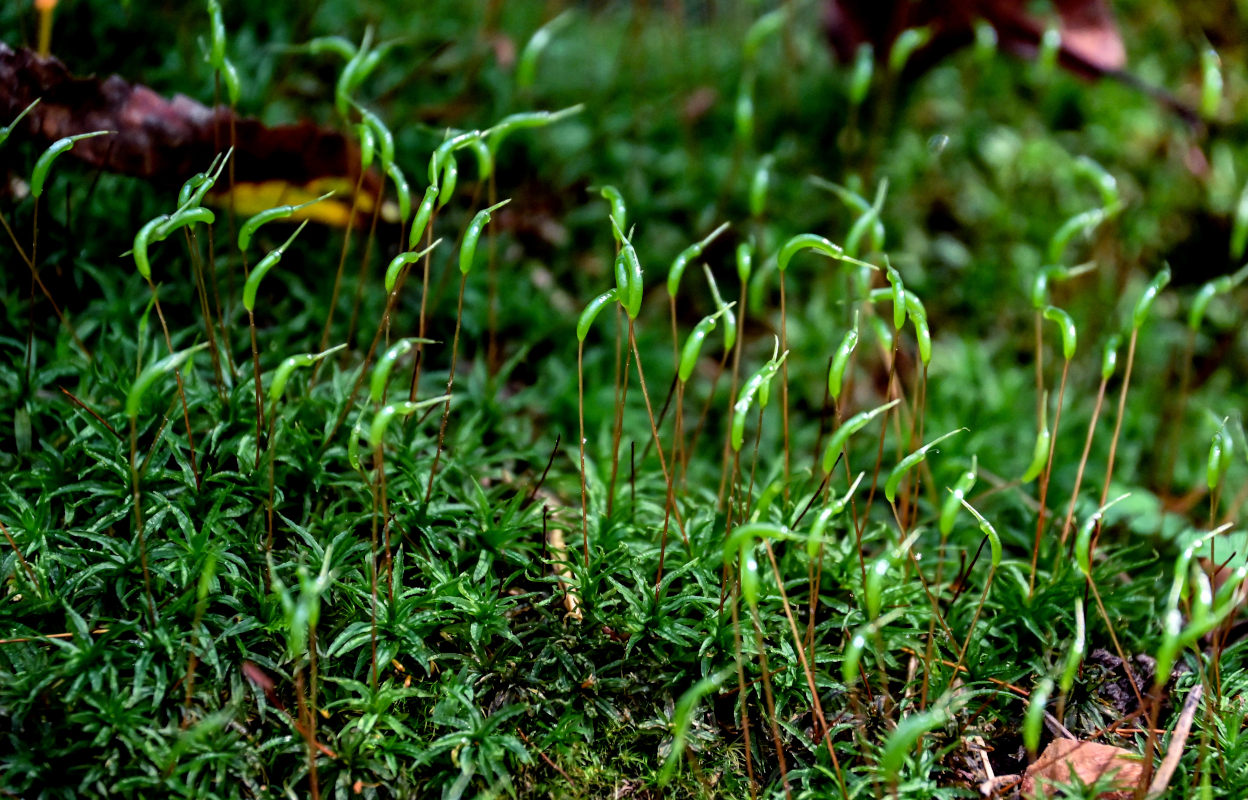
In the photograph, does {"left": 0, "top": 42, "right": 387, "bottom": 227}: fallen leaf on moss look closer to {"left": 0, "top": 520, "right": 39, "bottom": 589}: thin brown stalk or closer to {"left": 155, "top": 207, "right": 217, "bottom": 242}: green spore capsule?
{"left": 155, "top": 207, "right": 217, "bottom": 242}: green spore capsule

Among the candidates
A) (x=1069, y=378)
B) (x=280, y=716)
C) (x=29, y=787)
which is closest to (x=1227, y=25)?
(x=1069, y=378)

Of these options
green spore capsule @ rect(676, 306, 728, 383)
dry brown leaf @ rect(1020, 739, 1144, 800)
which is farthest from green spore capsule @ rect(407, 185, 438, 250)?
dry brown leaf @ rect(1020, 739, 1144, 800)

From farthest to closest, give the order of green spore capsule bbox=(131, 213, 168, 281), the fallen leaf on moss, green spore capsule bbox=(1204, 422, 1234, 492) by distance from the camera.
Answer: the fallen leaf on moss
green spore capsule bbox=(1204, 422, 1234, 492)
green spore capsule bbox=(131, 213, 168, 281)

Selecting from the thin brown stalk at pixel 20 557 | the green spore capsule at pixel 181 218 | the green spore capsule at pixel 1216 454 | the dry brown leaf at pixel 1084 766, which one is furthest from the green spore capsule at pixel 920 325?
the thin brown stalk at pixel 20 557

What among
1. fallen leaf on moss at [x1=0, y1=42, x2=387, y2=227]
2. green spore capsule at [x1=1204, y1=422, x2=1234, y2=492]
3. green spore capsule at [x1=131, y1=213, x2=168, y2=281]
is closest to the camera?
green spore capsule at [x1=131, y1=213, x2=168, y2=281]

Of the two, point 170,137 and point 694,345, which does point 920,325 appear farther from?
point 170,137

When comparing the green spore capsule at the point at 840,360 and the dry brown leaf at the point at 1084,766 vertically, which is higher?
the green spore capsule at the point at 840,360

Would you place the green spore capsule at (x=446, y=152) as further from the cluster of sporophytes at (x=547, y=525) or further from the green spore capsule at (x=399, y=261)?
the green spore capsule at (x=399, y=261)
